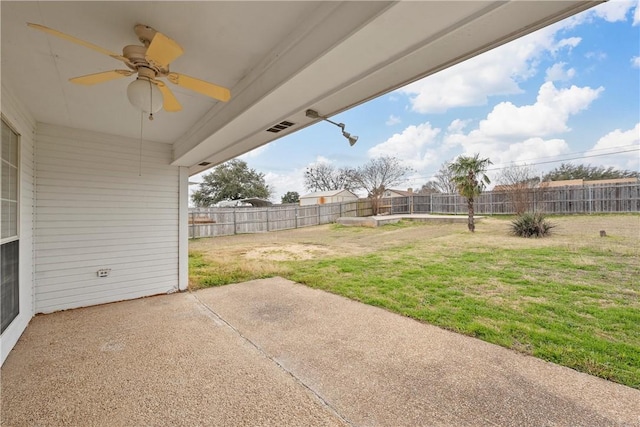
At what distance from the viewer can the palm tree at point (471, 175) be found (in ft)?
28.5

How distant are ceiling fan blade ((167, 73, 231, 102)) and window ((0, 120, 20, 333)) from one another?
73.8 inches

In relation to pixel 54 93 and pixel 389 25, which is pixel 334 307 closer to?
pixel 389 25

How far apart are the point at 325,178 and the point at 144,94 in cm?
2300

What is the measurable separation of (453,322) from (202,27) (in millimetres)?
3285

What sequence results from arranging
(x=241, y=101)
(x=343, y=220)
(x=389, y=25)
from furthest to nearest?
(x=343, y=220) → (x=241, y=101) → (x=389, y=25)

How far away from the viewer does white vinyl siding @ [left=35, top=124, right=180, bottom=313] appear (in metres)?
3.25

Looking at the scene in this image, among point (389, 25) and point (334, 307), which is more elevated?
point (389, 25)

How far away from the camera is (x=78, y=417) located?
5.16ft

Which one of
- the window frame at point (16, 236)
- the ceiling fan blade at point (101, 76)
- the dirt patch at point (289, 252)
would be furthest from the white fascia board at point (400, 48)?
the dirt patch at point (289, 252)

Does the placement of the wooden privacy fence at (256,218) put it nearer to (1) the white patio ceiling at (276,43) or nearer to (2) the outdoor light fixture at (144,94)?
(1) the white patio ceiling at (276,43)

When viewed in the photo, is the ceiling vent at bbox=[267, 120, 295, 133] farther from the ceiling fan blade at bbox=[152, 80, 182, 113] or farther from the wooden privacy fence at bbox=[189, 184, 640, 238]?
the wooden privacy fence at bbox=[189, 184, 640, 238]

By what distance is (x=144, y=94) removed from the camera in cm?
163

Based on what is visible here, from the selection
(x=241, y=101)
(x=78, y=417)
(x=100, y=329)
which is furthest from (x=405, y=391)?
(x=100, y=329)

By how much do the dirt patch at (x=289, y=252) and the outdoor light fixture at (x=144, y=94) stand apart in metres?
4.98
